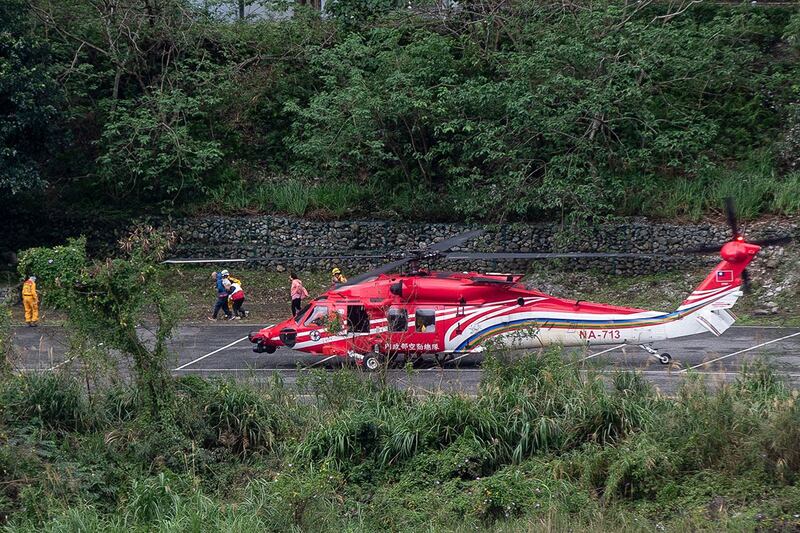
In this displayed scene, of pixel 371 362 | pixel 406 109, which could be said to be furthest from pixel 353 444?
pixel 406 109

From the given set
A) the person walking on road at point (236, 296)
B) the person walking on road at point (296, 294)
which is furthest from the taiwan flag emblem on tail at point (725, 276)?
the person walking on road at point (236, 296)

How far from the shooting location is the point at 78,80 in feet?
97.1

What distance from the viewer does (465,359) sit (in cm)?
1931

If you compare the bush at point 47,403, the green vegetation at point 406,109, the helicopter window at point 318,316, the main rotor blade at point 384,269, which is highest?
the green vegetation at point 406,109

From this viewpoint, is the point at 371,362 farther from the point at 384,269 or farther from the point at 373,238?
the point at 373,238

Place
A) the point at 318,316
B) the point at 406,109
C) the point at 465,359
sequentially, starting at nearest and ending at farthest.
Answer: the point at 318,316 < the point at 465,359 < the point at 406,109

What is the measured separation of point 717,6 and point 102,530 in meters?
26.7

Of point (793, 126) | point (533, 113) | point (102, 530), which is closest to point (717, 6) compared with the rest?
point (793, 126)

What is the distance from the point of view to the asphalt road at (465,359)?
15.6 metres

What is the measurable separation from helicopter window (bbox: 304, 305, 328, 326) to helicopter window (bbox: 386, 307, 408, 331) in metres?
1.47

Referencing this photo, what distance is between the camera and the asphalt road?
15555 mm

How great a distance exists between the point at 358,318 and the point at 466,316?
212 centimetres

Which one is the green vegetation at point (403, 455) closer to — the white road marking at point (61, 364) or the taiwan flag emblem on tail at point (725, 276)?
the white road marking at point (61, 364)

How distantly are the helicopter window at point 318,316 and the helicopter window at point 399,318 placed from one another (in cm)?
147
